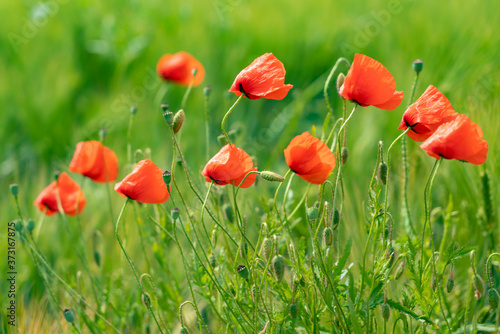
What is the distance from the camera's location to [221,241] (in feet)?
3.55

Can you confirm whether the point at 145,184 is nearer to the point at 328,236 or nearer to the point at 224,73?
the point at 328,236

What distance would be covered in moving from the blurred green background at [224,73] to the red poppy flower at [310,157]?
0.39 m

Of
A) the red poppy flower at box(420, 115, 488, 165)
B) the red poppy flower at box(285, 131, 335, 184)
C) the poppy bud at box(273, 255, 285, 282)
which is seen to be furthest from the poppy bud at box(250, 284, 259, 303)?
the red poppy flower at box(420, 115, 488, 165)

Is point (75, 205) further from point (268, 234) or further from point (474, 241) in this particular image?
point (474, 241)

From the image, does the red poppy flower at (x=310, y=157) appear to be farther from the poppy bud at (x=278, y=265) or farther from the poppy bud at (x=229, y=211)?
the poppy bud at (x=229, y=211)

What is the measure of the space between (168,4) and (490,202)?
2066 mm

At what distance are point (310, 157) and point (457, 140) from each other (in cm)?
16

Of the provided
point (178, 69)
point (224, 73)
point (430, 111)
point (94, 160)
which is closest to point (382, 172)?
point (430, 111)

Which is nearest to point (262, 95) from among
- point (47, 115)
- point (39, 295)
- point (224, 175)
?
point (224, 175)

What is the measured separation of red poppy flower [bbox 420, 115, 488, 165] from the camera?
62cm

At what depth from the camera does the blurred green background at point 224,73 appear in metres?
1.31

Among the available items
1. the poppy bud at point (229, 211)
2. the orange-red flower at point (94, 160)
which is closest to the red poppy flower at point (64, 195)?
the orange-red flower at point (94, 160)

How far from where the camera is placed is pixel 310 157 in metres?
0.67

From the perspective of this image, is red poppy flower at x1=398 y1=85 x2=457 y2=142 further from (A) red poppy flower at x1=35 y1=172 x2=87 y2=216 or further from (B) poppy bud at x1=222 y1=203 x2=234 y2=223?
(A) red poppy flower at x1=35 y1=172 x2=87 y2=216
